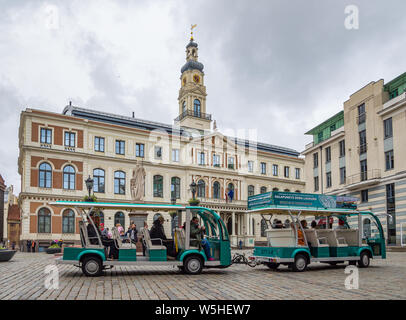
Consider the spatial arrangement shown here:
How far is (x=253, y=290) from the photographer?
32.2ft

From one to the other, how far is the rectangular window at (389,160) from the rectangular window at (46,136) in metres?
32.4

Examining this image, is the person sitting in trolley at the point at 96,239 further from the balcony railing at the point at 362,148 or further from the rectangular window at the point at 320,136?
the rectangular window at the point at 320,136

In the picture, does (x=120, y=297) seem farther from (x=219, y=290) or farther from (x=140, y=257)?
(x=140, y=257)

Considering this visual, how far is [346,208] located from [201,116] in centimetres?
4494

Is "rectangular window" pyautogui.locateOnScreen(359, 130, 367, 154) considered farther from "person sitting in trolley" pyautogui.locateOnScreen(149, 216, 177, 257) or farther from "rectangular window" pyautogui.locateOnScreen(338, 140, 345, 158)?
"person sitting in trolley" pyautogui.locateOnScreen(149, 216, 177, 257)

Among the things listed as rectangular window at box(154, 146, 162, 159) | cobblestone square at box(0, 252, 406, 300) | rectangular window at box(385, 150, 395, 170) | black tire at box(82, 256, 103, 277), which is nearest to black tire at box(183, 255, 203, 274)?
cobblestone square at box(0, 252, 406, 300)

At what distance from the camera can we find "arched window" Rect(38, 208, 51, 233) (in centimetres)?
4041

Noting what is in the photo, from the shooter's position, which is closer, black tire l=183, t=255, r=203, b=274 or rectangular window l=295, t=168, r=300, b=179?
black tire l=183, t=255, r=203, b=274

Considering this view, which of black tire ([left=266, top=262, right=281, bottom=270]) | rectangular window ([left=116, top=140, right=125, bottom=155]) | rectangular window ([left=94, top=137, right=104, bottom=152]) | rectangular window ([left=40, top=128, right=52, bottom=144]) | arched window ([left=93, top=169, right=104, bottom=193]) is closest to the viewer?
black tire ([left=266, top=262, right=281, bottom=270])

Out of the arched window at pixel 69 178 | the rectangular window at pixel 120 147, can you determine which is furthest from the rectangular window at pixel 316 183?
the arched window at pixel 69 178

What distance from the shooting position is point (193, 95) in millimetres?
60469

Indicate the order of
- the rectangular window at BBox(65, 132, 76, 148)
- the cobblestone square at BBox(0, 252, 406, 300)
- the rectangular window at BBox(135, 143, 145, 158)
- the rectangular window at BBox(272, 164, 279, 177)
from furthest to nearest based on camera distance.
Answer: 1. the rectangular window at BBox(272, 164, 279, 177)
2. the rectangular window at BBox(135, 143, 145, 158)
3. the rectangular window at BBox(65, 132, 76, 148)
4. the cobblestone square at BBox(0, 252, 406, 300)

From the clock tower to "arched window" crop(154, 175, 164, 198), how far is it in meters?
12.0

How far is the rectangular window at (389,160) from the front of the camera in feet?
106
